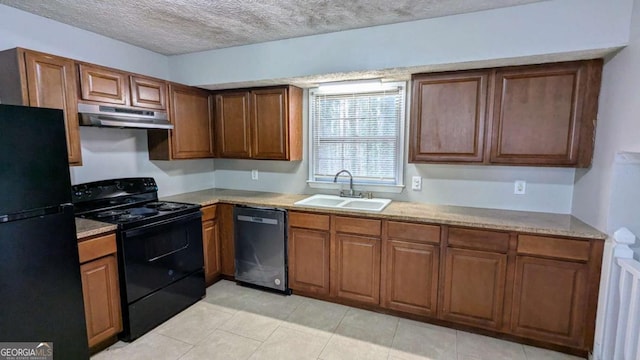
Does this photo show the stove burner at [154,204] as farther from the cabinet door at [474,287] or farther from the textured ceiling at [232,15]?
the cabinet door at [474,287]

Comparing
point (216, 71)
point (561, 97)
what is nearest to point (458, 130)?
point (561, 97)

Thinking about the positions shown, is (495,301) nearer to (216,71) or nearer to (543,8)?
(543,8)

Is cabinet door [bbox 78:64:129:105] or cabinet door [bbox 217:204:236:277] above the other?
cabinet door [bbox 78:64:129:105]

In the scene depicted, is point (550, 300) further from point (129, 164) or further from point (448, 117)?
point (129, 164)

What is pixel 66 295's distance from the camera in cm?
185

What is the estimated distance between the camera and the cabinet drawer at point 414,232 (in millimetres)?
2414

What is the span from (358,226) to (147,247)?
1.69 meters

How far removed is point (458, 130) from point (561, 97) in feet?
2.27

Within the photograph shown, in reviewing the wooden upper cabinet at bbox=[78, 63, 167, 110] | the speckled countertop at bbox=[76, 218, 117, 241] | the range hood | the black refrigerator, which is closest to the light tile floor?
the black refrigerator

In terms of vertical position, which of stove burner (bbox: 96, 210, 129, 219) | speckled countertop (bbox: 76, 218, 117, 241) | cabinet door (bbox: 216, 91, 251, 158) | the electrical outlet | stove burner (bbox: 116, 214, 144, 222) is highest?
cabinet door (bbox: 216, 91, 251, 158)

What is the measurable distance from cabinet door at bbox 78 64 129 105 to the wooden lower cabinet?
120cm

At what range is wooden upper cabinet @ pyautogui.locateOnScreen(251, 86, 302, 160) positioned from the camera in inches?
123

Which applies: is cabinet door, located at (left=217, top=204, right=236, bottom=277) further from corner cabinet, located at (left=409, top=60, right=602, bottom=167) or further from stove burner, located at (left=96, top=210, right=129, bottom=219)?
corner cabinet, located at (left=409, top=60, right=602, bottom=167)

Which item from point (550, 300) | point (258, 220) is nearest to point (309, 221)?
point (258, 220)
